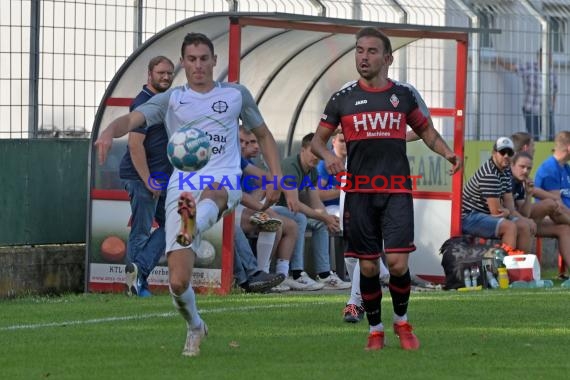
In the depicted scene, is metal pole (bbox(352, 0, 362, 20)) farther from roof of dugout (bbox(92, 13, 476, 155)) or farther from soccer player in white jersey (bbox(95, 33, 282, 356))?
soccer player in white jersey (bbox(95, 33, 282, 356))

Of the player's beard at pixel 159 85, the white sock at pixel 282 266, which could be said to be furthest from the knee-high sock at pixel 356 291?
the white sock at pixel 282 266

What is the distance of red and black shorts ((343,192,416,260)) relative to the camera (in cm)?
940

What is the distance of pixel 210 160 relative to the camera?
9.38 meters

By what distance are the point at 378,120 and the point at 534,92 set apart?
35.3 feet

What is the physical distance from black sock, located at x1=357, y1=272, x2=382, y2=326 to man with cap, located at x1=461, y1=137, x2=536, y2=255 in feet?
22.2

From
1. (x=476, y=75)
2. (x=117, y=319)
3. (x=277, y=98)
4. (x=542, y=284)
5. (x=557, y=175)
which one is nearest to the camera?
(x=117, y=319)

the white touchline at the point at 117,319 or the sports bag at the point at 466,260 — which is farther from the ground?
the sports bag at the point at 466,260

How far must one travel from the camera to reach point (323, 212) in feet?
53.5

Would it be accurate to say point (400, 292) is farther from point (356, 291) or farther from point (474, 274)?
point (474, 274)

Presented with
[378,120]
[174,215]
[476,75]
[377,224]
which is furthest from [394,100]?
[476,75]

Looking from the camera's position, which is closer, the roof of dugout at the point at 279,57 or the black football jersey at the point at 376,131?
→ the black football jersey at the point at 376,131

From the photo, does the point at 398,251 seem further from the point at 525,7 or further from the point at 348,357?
the point at 525,7

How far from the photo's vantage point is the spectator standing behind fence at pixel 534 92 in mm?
19797

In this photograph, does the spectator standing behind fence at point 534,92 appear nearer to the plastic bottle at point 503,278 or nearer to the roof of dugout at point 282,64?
the roof of dugout at point 282,64
